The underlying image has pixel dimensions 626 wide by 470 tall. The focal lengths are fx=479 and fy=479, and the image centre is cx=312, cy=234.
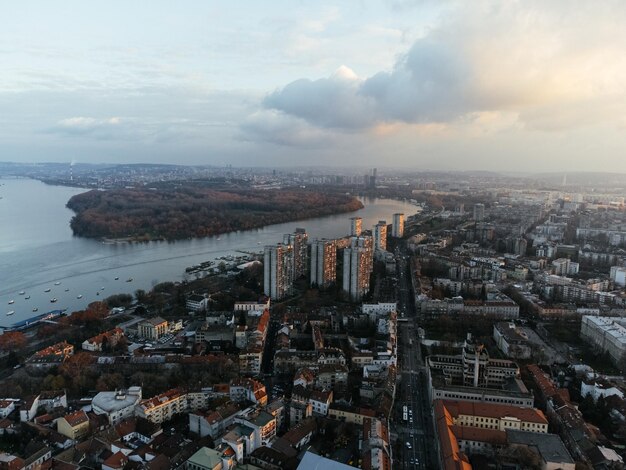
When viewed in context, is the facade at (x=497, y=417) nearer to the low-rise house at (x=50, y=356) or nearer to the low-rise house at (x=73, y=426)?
the low-rise house at (x=73, y=426)

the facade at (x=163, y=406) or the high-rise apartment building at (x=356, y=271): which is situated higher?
the high-rise apartment building at (x=356, y=271)

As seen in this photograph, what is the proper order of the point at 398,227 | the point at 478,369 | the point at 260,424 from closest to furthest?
the point at 260,424 → the point at 478,369 → the point at 398,227

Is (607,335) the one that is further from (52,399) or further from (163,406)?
(52,399)

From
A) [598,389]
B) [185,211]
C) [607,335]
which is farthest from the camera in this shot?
[185,211]

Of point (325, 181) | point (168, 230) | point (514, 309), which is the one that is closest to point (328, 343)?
point (514, 309)

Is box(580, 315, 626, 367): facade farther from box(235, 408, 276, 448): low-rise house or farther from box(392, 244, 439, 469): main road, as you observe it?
box(235, 408, 276, 448): low-rise house

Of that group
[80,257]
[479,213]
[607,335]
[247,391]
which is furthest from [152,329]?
[479,213]

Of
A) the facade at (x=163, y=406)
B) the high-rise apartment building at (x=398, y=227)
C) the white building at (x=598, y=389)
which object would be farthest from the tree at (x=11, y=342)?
the high-rise apartment building at (x=398, y=227)
